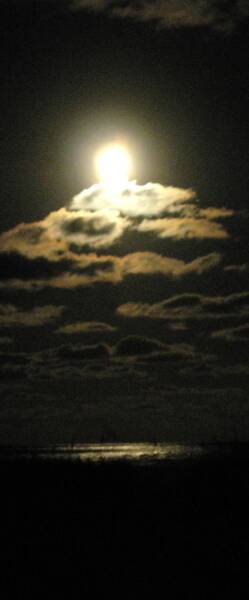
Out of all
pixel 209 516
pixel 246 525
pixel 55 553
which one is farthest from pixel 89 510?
pixel 55 553

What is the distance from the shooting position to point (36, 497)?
136 ft

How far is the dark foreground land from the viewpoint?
713 inches

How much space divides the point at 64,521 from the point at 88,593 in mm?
14468

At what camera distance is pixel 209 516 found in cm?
3177

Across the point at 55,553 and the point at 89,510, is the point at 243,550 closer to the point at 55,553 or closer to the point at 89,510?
the point at 55,553

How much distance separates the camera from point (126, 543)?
25.2 m

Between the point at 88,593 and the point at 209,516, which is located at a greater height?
the point at 209,516

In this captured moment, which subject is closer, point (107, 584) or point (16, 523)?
point (107, 584)

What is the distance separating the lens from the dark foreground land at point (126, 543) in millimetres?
18109

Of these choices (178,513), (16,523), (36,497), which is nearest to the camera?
(16,523)

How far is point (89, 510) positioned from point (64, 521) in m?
3.89

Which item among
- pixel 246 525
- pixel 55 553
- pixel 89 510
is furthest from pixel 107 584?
pixel 89 510

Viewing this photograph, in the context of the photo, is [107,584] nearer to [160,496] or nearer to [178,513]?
[178,513]

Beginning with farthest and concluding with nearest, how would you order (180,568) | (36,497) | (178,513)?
1. (36,497)
2. (178,513)
3. (180,568)
